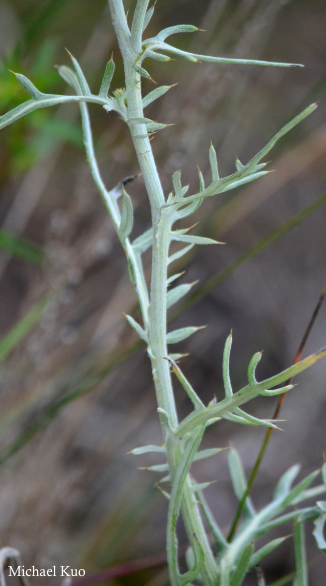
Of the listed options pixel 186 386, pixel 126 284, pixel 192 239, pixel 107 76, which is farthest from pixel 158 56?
pixel 126 284

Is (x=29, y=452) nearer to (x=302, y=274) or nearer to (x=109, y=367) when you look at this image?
(x=109, y=367)

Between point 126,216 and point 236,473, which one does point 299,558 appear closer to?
point 236,473

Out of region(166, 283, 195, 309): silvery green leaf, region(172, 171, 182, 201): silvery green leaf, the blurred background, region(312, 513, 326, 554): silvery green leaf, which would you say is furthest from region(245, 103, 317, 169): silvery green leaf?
the blurred background

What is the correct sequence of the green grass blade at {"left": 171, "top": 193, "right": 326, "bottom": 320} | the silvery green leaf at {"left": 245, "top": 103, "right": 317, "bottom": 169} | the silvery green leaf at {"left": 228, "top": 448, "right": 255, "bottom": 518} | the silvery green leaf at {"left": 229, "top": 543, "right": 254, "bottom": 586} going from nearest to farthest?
the silvery green leaf at {"left": 245, "top": 103, "right": 317, "bottom": 169} < the silvery green leaf at {"left": 229, "top": 543, "right": 254, "bottom": 586} < the silvery green leaf at {"left": 228, "top": 448, "right": 255, "bottom": 518} < the green grass blade at {"left": 171, "top": 193, "right": 326, "bottom": 320}

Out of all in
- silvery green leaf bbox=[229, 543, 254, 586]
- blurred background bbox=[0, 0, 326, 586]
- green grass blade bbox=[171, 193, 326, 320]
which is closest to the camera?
silvery green leaf bbox=[229, 543, 254, 586]

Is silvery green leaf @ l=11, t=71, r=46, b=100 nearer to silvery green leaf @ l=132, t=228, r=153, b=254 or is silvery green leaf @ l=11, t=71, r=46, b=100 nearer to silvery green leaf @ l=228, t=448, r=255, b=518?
silvery green leaf @ l=132, t=228, r=153, b=254

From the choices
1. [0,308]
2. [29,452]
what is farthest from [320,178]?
[29,452]

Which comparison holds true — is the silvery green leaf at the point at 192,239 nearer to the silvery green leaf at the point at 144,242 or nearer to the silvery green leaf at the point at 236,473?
the silvery green leaf at the point at 144,242
